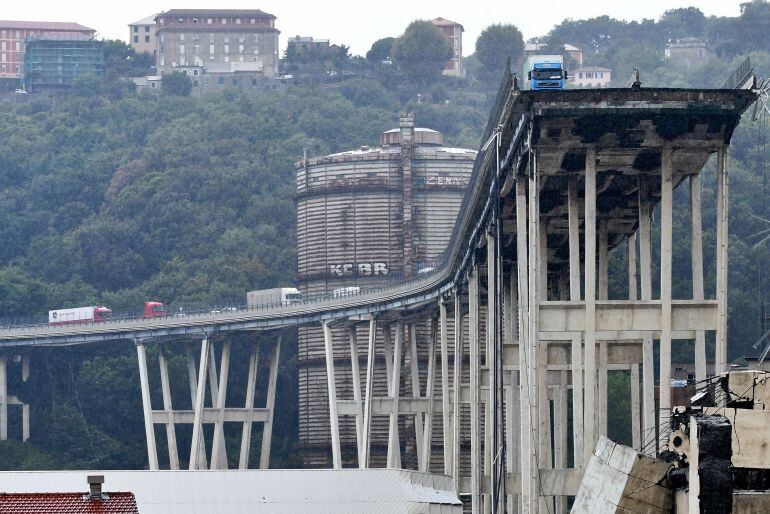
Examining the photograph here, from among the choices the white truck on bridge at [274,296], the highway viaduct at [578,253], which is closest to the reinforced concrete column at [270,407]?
the white truck on bridge at [274,296]

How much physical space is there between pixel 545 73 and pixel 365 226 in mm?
83835

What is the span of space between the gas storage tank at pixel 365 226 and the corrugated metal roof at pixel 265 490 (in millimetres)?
86345

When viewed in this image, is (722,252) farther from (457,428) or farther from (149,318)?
(149,318)

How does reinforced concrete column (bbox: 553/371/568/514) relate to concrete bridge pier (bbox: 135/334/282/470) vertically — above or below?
above

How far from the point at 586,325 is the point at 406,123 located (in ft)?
302

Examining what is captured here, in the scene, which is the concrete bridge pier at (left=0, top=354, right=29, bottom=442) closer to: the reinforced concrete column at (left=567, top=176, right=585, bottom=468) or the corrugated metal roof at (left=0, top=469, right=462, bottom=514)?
the reinforced concrete column at (left=567, top=176, right=585, bottom=468)

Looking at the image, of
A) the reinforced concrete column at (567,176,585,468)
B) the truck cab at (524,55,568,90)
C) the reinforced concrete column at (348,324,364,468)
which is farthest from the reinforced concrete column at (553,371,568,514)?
the reinforced concrete column at (348,324,364,468)

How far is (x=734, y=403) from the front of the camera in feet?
144

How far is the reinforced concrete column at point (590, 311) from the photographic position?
211ft

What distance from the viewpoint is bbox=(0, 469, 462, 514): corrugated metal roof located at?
5928 centimetres

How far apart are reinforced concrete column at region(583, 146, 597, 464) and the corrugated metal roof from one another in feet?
15.9

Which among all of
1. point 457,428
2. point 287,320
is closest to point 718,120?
point 457,428

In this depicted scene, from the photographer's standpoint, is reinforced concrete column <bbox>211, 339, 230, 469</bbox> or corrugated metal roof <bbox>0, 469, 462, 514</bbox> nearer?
corrugated metal roof <bbox>0, 469, 462, 514</bbox>

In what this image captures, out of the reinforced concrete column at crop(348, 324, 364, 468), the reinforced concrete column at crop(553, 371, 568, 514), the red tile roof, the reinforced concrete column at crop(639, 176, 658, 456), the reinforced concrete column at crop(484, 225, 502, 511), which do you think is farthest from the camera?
the reinforced concrete column at crop(348, 324, 364, 468)
